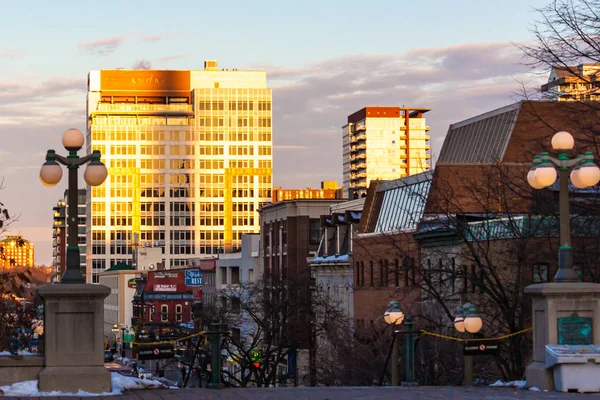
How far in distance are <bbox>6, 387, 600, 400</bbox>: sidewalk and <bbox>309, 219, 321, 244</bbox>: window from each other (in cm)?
6443

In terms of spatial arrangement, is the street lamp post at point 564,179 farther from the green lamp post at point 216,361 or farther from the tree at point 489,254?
the tree at point 489,254

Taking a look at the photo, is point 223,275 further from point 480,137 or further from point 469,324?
point 469,324

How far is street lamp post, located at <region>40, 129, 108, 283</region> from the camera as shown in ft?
66.6

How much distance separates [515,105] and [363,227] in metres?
11.0

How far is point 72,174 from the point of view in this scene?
20.8 metres

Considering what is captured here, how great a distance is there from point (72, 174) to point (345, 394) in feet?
19.3

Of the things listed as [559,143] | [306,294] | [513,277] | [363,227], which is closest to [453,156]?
[363,227]

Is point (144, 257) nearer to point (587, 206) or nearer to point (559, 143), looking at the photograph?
point (587, 206)

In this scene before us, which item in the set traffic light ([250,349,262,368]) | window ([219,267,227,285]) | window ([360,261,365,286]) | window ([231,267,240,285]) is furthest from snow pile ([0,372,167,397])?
window ([219,267,227,285])

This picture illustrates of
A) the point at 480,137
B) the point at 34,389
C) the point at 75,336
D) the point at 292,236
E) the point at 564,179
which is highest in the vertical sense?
the point at 480,137

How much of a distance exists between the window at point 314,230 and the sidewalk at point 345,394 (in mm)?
64433

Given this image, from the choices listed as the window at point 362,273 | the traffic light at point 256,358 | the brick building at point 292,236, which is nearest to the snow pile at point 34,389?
the traffic light at point 256,358

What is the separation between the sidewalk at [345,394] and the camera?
62.6ft

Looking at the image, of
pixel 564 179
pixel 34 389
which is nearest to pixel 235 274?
pixel 564 179
